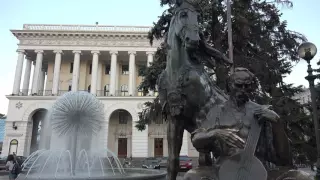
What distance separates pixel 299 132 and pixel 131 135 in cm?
3189

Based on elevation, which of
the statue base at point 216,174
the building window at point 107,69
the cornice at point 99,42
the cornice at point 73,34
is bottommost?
the statue base at point 216,174

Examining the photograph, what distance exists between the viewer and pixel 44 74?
52375mm

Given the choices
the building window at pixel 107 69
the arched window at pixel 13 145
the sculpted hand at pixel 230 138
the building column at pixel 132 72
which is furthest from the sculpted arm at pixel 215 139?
the building window at pixel 107 69

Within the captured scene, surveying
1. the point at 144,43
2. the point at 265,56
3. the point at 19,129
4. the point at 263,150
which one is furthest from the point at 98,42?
the point at 263,150

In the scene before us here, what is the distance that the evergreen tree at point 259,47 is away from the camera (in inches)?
601

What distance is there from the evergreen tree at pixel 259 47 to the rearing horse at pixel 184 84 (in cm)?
1098

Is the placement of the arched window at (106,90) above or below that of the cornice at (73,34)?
below

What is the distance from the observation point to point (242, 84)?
8.00 feet

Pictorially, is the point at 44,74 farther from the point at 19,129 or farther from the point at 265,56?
the point at 265,56

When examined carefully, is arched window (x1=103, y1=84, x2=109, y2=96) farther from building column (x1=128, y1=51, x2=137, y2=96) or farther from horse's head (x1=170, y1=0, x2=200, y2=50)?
horse's head (x1=170, y1=0, x2=200, y2=50)

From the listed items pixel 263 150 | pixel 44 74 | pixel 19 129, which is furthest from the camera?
pixel 44 74

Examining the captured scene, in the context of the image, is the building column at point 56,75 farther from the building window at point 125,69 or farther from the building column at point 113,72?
the building window at point 125,69

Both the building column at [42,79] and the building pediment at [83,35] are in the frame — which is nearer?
the building pediment at [83,35]

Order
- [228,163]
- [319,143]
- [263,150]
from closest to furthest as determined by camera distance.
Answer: [228,163], [263,150], [319,143]
